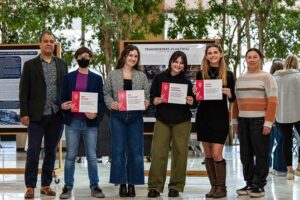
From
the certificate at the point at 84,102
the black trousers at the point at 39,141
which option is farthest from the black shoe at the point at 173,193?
the black trousers at the point at 39,141

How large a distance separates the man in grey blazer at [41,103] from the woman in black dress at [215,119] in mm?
1508

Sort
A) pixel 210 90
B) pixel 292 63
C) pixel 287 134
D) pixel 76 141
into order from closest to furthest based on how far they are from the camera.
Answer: pixel 210 90, pixel 76 141, pixel 292 63, pixel 287 134

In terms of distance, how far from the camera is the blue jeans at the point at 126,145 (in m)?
6.64

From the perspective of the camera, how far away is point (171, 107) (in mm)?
6613

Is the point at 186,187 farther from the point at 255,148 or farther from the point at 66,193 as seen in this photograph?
the point at 66,193

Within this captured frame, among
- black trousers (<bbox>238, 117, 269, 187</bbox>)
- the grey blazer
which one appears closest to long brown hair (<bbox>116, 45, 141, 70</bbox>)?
A: the grey blazer

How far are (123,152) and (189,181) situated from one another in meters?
1.61

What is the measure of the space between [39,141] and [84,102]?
0.63 meters

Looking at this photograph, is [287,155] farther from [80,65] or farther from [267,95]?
[80,65]

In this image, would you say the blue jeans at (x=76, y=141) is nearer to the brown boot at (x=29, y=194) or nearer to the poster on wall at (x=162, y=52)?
the brown boot at (x=29, y=194)

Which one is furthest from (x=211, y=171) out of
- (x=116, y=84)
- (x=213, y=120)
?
(x=116, y=84)

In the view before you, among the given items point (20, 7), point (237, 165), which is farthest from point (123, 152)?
point (20, 7)

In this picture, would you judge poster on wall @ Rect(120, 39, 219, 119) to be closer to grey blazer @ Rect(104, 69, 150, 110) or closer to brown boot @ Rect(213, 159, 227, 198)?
grey blazer @ Rect(104, 69, 150, 110)

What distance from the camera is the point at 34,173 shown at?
671 cm
